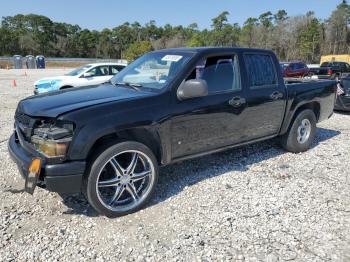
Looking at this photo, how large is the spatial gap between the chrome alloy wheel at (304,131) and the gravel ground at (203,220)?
31.9 inches

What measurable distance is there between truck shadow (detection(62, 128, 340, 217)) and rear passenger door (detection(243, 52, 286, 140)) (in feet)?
1.78

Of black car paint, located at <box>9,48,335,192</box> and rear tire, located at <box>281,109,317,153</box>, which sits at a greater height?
black car paint, located at <box>9,48,335,192</box>

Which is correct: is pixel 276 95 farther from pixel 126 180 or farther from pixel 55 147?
pixel 55 147

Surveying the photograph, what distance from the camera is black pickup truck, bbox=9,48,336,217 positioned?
3.19 meters

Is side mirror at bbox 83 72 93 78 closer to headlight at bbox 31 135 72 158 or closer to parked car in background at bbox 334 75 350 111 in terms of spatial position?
parked car in background at bbox 334 75 350 111

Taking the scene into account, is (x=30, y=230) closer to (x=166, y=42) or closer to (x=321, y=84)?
(x=321, y=84)

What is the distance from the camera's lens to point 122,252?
3025mm

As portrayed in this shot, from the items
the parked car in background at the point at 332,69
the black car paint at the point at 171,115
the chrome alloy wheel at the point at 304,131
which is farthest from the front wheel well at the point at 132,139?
the parked car in background at the point at 332,69

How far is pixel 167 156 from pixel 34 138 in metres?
1.44

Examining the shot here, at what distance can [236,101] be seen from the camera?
444 cm

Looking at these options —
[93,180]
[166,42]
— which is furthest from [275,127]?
[166,42]

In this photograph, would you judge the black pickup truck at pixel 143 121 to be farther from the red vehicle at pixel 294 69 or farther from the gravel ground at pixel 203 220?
the red vehicle at pixel 294 69

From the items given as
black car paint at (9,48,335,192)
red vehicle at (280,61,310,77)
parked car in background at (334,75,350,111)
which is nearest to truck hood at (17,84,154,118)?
black car paint at (9,48,335,192)

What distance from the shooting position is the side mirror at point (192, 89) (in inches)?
147
